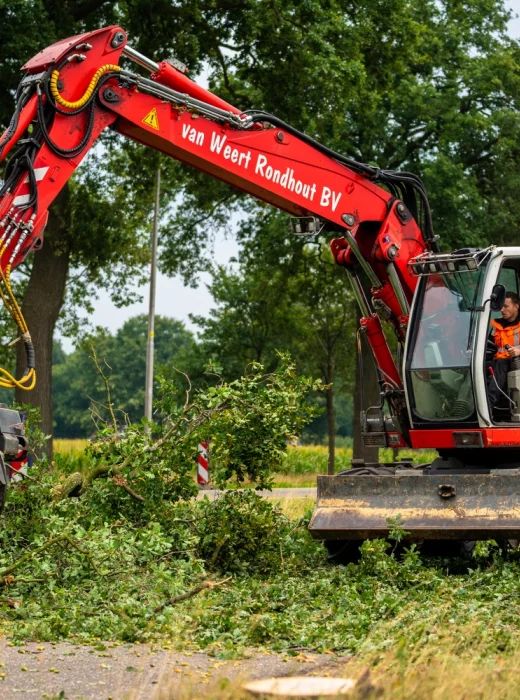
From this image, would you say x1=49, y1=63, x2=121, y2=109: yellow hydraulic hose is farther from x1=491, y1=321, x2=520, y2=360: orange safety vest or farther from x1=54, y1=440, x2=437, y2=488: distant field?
x1=54, y1=440, x2=437, y2=488: distant field

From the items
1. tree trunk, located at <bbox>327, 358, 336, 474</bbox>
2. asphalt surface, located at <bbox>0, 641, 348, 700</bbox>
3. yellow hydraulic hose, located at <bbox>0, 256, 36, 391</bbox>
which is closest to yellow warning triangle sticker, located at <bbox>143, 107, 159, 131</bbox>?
yellow hydraulic hose, located at <bbox>0, 256, 36, 391</bbox>

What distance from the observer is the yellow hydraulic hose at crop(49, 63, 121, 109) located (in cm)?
952

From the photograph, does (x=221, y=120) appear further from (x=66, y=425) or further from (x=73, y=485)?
(x=66, y=425)

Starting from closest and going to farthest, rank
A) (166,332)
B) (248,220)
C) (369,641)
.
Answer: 1. (369,641)
2. (248,220)
3. (166,332)

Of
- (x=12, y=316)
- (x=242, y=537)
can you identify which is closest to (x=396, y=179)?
(x=242, y=537)

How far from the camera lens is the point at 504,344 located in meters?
10.6

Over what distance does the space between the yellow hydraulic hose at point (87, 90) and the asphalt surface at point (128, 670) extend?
170 inches

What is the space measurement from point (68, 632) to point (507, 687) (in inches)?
123

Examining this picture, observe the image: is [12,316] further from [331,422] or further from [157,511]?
[331,422]

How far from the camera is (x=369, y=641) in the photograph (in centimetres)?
712

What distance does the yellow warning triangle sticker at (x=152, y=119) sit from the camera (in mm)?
10203

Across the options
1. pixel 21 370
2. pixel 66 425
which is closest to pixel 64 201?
pixel 21 370

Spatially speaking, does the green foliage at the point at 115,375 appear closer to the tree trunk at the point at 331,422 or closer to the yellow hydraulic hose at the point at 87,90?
the tree trunk at the point at 331,422

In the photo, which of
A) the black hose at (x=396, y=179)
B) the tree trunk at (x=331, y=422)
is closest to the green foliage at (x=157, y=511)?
the black hose at (x=396, y=179)
